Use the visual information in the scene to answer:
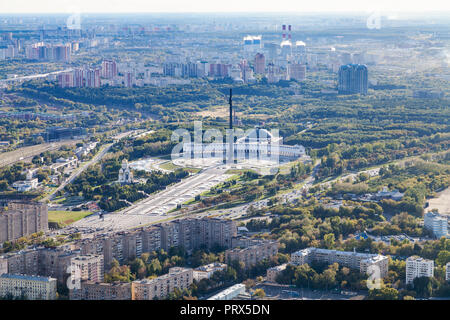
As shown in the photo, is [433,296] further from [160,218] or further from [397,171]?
[397,171]

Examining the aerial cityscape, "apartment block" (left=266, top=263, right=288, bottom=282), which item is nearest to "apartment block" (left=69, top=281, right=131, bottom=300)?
the aerial cityscape

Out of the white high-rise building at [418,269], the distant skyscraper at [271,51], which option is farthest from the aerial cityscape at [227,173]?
the distant skyscraper at [271,51]

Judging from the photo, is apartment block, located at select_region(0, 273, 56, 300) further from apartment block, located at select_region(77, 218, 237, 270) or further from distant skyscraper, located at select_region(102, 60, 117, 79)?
distant skyscraper, located at select_region(102, 60, 117, 79)

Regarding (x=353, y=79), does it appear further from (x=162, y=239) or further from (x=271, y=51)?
(x=162, y=239)

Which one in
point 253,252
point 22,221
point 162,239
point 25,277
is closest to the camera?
point 25,277

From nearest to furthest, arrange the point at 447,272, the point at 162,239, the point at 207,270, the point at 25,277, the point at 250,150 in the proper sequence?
the point at 25,277
the point at 447,272
the point at 207,270
the point at 162,239
the point at 250,150

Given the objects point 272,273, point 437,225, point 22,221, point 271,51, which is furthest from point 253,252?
point 271,51
